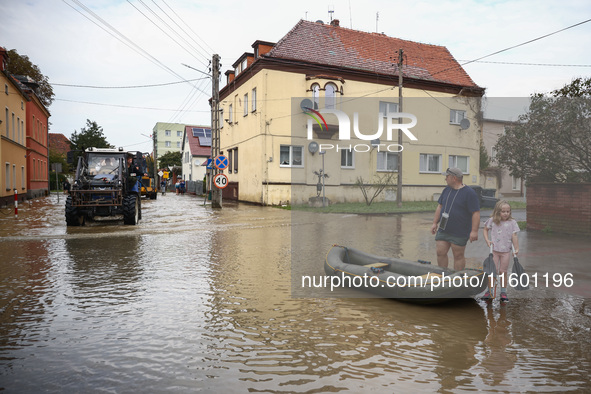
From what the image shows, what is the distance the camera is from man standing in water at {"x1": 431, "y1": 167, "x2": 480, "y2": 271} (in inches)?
250

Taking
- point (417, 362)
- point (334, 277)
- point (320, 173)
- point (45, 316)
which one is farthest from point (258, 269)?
point (320, 173)

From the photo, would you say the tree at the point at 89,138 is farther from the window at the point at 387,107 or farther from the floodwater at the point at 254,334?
the floodwater at the point at 254,334

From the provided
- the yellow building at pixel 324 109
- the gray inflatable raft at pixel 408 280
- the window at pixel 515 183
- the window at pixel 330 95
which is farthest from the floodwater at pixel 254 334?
the window at pixel 330 95

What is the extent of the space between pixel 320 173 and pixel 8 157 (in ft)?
59.8

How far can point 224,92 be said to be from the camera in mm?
34906

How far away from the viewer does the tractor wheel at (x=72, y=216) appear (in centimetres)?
1448

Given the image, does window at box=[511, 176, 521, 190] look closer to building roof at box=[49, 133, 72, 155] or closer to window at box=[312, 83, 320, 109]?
window at box=[312, 83, 320, 109]

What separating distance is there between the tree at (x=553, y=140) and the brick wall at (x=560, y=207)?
27 cm

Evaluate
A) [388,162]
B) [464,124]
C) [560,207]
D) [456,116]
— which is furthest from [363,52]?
[560,207]

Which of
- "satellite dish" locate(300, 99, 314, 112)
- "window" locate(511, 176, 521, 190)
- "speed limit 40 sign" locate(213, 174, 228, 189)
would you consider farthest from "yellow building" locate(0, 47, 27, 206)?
"window" locate(511, 176, 521, 190)

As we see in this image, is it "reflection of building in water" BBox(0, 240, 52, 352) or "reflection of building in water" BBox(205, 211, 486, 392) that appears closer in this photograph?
"reflection of building in water" BBox(205, 211, 486, 392)

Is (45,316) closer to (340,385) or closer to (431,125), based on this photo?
(340,385)

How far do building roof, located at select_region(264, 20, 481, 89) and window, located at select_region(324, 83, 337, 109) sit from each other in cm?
132

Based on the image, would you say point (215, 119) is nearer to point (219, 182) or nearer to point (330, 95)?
point (219, 182)
